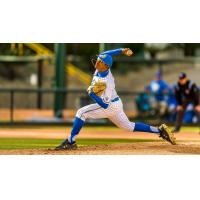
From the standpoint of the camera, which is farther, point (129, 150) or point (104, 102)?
point (129, 150)

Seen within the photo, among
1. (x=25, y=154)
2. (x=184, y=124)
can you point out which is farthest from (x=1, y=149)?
(x=184, y=124)

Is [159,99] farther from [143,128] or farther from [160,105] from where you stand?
[143,128]

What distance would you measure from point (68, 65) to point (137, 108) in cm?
335

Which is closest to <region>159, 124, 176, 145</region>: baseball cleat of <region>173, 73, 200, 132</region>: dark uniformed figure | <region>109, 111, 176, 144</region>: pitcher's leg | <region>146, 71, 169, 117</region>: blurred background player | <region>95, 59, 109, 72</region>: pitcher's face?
<region>109, 111, 176, 144</region>: pitcher's leg

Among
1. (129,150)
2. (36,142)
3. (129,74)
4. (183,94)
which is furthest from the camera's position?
(129,74)

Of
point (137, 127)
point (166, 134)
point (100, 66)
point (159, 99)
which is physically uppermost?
point (100, 66)

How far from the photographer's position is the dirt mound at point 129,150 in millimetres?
10638

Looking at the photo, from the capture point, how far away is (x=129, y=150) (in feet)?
35.7

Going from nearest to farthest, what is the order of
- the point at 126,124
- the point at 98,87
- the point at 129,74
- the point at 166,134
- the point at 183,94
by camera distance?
the point at 98,87 < the point at 126,124 < the point at 166,134 < the point at 183,94 < the point at 129,74

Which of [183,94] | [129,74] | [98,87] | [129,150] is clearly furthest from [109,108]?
[129,74]

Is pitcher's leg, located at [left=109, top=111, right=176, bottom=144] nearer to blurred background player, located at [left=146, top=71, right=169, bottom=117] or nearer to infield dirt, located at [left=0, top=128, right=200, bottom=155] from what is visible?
infield dirt, located at [left=0, top=128, right=200, bottom=155]

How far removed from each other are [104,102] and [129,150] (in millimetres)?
829

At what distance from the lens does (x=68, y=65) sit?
20.5 metres

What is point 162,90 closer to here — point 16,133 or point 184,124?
point 184,124
